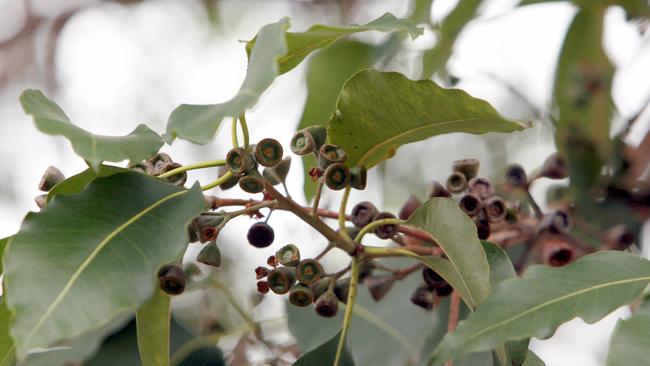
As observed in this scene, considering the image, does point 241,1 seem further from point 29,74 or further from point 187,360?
point 187,360

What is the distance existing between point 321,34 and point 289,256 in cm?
27

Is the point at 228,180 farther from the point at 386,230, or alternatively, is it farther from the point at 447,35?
the point at 447,35

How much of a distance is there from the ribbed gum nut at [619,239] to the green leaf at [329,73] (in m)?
0.57

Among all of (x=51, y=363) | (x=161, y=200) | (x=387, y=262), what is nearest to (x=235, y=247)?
(x=387, y=262)

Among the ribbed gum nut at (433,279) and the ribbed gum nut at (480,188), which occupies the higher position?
the ribbed gum nut at (480,188)

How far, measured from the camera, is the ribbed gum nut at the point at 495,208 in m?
1.18

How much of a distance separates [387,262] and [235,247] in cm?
118

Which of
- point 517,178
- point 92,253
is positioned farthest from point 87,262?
point 517,178

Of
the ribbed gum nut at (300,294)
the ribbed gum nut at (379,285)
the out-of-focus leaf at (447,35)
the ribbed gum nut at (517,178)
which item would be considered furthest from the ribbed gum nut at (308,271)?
the out-of-focus leaf at (447,35)

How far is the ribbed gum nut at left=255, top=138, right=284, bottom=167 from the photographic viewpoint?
A: 944mm

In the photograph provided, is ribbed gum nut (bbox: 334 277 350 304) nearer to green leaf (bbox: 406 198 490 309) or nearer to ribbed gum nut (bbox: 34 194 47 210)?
green leaf (bbox: 406 198 490 309)

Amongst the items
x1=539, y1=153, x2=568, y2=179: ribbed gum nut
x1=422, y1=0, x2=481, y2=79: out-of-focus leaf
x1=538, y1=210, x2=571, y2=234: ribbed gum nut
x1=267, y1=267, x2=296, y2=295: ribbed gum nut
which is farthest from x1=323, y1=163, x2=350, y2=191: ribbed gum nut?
x1=422, y1=0, x2=481, y2=79: out-of-focus leaf

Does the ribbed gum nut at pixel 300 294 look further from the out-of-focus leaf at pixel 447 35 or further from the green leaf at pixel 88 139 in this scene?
the out-of-focus leaf at pixel 447 35

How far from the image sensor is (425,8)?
1763 mm
